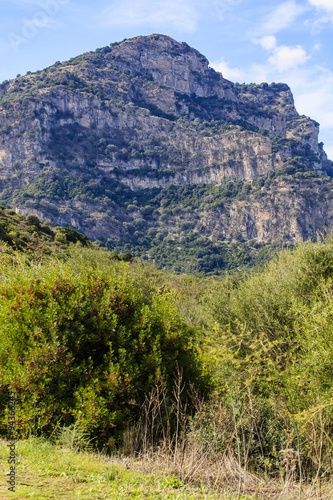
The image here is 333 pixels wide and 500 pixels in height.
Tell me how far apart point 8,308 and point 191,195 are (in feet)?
560

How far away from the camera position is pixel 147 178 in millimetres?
181500

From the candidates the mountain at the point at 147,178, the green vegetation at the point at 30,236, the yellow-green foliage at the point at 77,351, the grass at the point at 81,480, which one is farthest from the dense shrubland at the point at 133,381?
the mountain at the point at 147,178

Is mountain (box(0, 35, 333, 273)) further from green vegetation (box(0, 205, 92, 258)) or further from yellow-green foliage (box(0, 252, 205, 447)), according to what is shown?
yellow-green foliage (box(0, 252, 205, 447))

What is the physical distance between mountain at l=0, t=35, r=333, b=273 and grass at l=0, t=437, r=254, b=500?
12436 cm

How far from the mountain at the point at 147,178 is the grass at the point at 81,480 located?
12436 centimetres

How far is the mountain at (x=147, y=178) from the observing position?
13850cm

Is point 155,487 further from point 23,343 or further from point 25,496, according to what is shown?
point 23,343

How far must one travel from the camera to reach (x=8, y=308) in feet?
23.3

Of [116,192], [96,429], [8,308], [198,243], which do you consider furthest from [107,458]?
[116,192]

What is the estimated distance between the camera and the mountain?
454ft

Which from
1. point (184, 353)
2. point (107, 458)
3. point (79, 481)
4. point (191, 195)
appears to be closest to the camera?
point (79, 481)

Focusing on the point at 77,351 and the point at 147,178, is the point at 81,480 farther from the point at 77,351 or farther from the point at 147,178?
the point at 147,178

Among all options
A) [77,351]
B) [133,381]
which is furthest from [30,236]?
[133,381]

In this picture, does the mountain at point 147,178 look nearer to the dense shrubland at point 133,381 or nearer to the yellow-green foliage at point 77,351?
the dense shrubland at point 133,381
